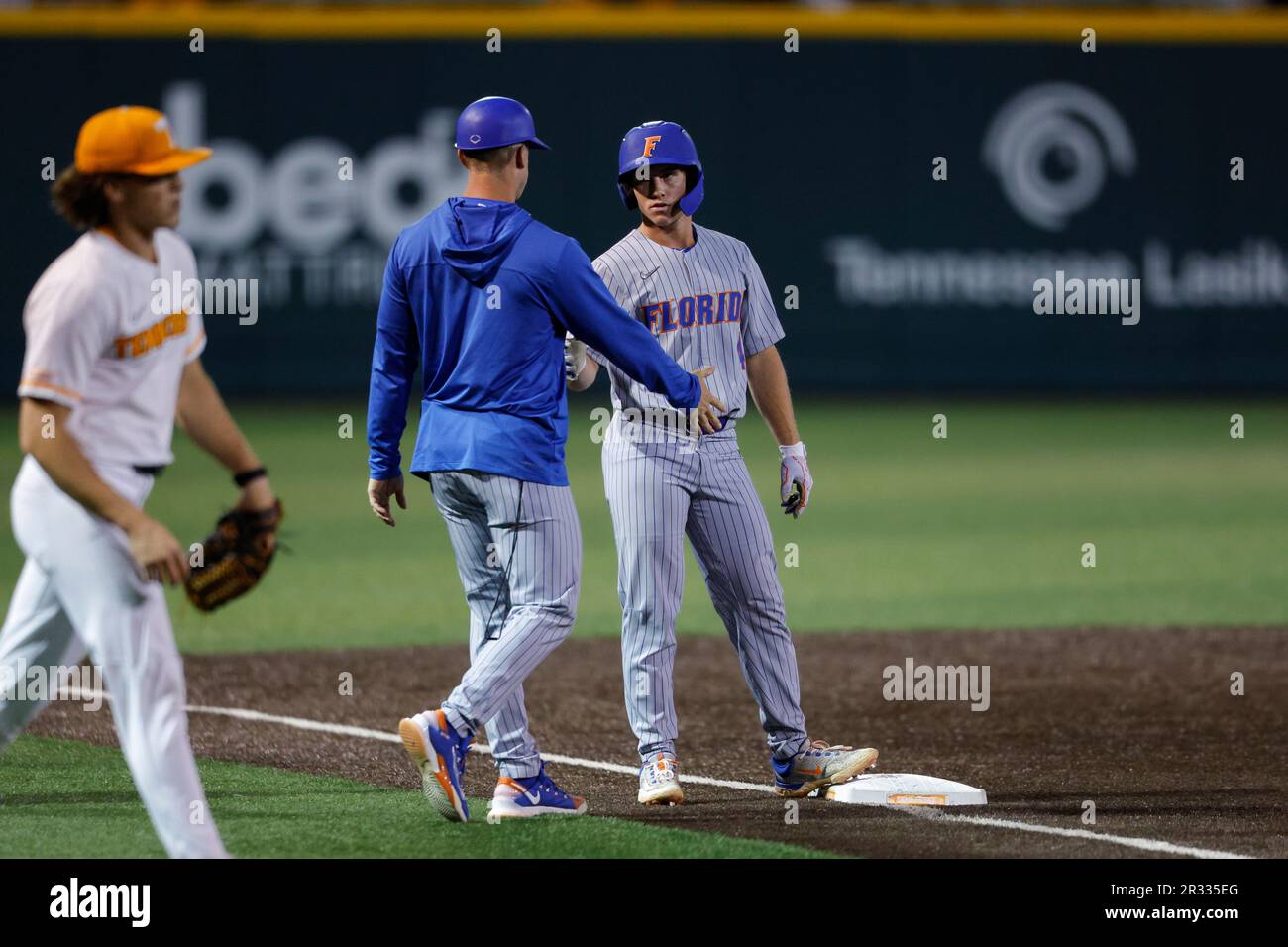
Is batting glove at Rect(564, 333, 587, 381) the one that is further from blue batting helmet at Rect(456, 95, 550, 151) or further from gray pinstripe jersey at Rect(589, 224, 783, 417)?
blue batting helmet at Rect(456, 95, 550, 151)

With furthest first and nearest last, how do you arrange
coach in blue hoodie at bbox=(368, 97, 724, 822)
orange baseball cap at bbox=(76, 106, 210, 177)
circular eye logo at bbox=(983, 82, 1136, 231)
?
circular eye logo at bbox=(983, 82, 1136, 231) < coach in blue hoodie at bbox=(368, 97, 724, 822) < orange baseball cap at bbox=(76, 106, 210, 177)

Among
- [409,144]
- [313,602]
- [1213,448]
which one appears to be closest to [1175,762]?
[313,602]

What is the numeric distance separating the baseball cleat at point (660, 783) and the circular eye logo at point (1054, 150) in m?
19.6

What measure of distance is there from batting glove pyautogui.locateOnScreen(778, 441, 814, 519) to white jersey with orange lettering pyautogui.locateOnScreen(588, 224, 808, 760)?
20 cm

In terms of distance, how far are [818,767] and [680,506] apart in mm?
1089

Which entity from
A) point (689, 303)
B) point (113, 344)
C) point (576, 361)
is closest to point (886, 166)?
point (689, 303)

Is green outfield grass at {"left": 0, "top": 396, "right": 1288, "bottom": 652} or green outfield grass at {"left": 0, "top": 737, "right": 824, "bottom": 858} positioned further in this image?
green outfield grass at {"left": 0, "top": 396, "right": 1288, "bottom": 652}

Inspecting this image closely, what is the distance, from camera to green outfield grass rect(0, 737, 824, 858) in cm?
591

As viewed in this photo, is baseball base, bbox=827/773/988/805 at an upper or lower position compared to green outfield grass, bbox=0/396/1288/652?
lower

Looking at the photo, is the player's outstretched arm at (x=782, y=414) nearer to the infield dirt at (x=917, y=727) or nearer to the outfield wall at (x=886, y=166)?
the infield dirt at (x=917, y=727)

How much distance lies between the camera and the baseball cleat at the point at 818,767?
22.5 ft

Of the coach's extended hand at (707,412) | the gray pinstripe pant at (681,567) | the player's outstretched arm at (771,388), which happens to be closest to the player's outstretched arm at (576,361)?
the gray pinstripe pant at (681,567)

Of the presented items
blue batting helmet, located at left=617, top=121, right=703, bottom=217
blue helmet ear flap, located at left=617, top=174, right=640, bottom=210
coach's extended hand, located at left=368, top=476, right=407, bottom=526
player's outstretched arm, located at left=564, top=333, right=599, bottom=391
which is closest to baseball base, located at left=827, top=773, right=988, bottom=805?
player's outstretched arm, located at left=564, top=333, right=599, bottom=391

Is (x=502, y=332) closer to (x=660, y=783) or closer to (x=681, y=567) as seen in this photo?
(x=681, y=567)
